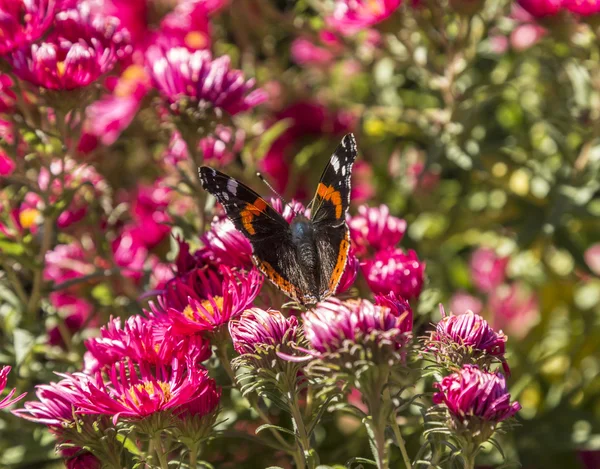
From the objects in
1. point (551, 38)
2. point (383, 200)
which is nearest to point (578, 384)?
point (383, 200)

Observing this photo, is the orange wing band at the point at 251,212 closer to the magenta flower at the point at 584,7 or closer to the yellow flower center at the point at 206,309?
the yellow flower center at the point at 206,309

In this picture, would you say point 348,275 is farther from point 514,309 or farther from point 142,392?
point 514,309

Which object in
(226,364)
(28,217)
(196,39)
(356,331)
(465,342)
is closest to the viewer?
(356,331)

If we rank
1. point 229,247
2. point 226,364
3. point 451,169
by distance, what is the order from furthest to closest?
point 451,169
point 229,247
point 226,364

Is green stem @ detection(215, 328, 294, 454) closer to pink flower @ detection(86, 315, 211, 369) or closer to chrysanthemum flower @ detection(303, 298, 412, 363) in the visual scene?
pink flower @ detection(86, 315, 211, 369)

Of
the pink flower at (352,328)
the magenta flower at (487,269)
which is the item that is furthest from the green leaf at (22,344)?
the magenta flower at (487,269)

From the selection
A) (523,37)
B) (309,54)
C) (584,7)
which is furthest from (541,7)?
(309,54)
